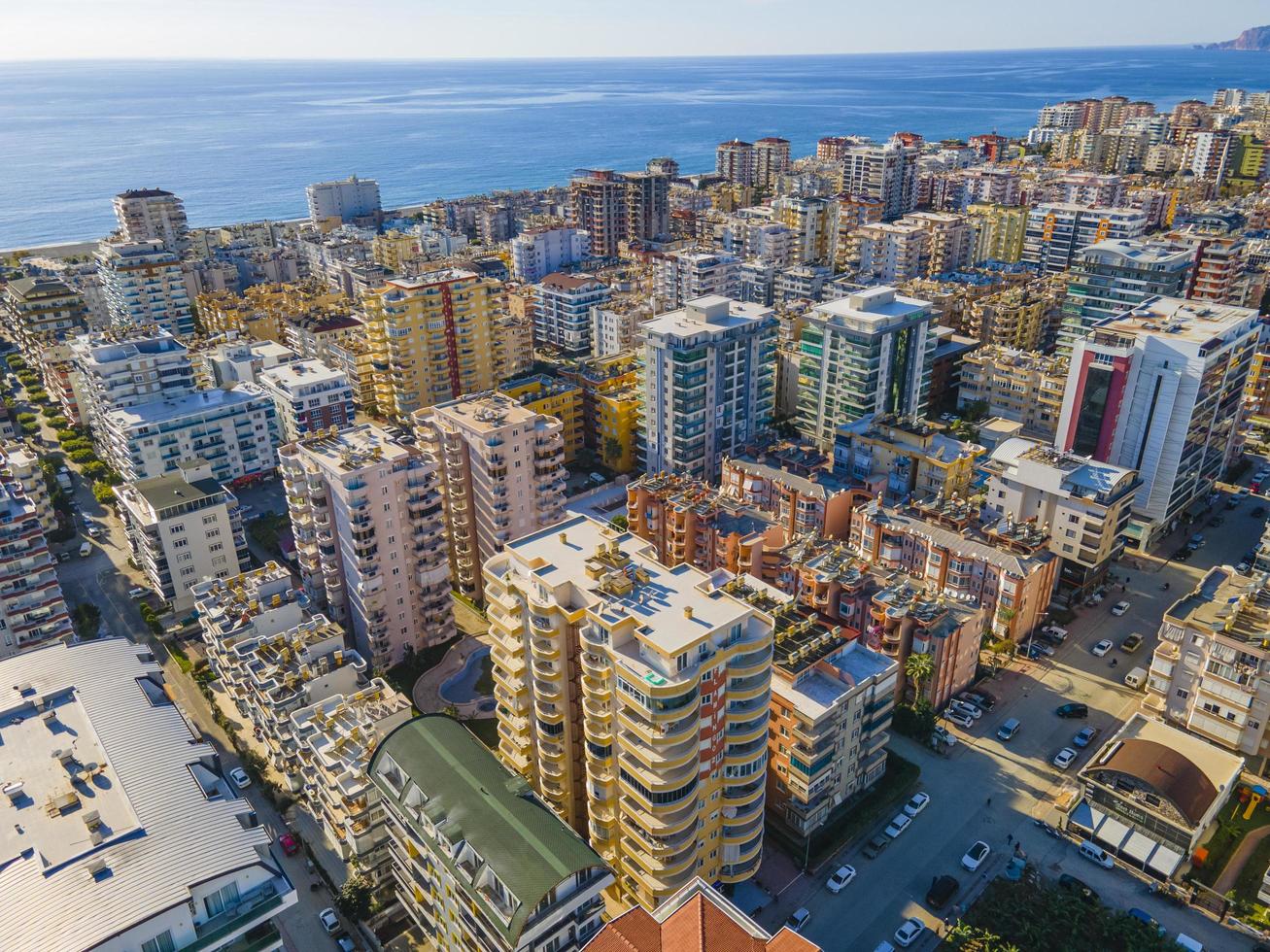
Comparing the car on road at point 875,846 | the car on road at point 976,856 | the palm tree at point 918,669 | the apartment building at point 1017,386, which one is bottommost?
the car on road at point 875,846

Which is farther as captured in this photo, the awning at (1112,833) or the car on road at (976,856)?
the awning at (1112,833)

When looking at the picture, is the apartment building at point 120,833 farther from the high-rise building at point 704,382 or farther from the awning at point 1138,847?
the high-rise building at point 704,382

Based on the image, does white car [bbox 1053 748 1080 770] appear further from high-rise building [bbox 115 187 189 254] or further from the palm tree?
→ high-rise building [bbox 115 187 189 254]

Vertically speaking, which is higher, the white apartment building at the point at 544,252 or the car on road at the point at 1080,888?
the white apartment building at the point at 544,252

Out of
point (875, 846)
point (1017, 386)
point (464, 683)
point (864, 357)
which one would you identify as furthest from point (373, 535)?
point (1017, 386)

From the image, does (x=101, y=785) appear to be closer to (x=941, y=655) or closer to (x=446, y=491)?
(x=446, y=491)

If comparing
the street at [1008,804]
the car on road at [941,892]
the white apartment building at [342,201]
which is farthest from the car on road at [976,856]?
the white apartment building at [342,201]

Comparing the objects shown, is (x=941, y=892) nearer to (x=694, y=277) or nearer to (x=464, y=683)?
(x=464, y=683)

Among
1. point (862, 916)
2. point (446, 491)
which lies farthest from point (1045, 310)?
point (862, 916)
